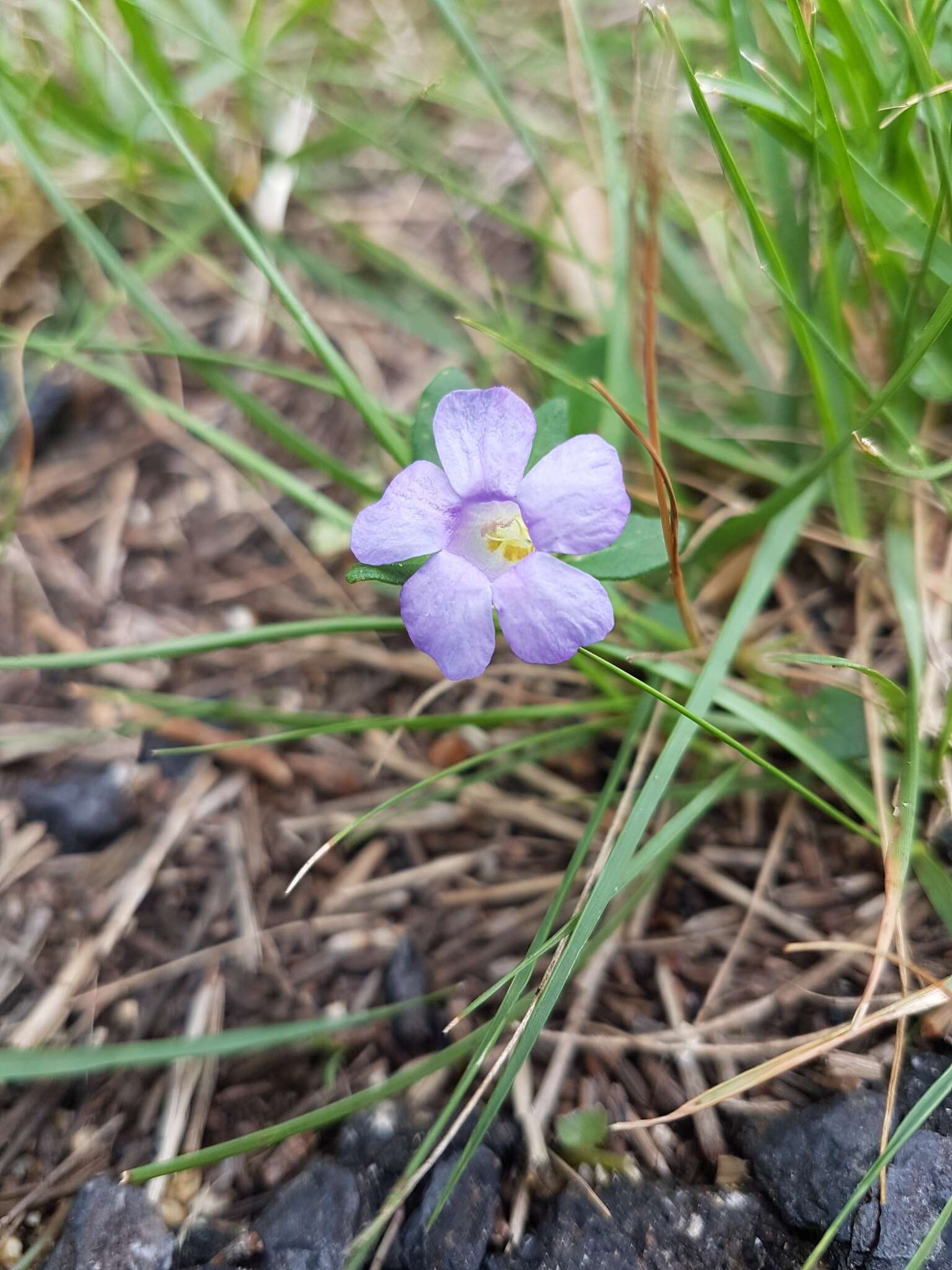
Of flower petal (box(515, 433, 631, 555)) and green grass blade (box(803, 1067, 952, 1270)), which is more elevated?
flower petal (box(515, 433, 631, 555))

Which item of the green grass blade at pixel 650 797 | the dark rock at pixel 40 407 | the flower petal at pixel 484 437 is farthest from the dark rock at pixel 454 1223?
the dark rock at pixel 40 407

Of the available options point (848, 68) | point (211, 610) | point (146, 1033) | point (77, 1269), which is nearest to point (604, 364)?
point (848, 68)

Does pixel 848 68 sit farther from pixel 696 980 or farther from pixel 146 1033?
pixel 146 1033

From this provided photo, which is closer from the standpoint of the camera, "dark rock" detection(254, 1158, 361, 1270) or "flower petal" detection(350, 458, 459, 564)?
"flower petal" detection(350, 458, 459, 564)

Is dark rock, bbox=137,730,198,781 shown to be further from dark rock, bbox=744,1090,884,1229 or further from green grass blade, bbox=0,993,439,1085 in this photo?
dark rock, bbox=744,1090,884,1229

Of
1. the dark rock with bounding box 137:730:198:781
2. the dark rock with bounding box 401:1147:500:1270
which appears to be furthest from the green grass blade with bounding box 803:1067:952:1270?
the dark rock with bounding box 137:730:198:781

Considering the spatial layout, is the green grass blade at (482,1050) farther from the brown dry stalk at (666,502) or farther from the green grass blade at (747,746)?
the brown dry stalk at (666,502)

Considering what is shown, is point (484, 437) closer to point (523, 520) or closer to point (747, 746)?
point (523, 520)
